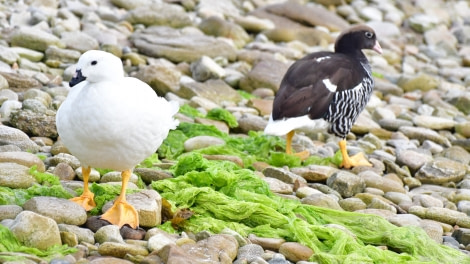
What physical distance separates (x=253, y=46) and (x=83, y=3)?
9.17 feet

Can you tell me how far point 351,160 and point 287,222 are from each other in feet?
9.76

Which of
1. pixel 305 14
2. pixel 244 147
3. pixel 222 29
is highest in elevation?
pixel 244 147

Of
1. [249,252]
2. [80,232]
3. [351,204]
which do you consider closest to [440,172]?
[351,204]

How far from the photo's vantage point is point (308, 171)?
7535 mm

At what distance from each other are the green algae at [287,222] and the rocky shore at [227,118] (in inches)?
3.3

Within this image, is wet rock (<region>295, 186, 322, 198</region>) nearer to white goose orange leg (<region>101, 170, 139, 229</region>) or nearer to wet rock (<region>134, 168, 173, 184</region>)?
wet rock (<region>134, 168, 173, 184</region>)

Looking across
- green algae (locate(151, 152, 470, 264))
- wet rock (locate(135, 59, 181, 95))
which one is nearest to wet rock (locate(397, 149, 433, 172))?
green algae (locate(151, 152, 470, 264))

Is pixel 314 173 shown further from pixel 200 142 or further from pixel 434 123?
pixel 434 123

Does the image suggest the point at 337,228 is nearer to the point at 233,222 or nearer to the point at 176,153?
the point at 233,222

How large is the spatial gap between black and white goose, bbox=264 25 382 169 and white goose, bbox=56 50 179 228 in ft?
9.69

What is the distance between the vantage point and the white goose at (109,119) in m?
4.99

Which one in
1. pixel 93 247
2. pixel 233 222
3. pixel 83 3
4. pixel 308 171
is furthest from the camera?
pixel 83 3

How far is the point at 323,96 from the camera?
8438mm

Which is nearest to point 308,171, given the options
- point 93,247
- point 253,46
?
point 93,247
